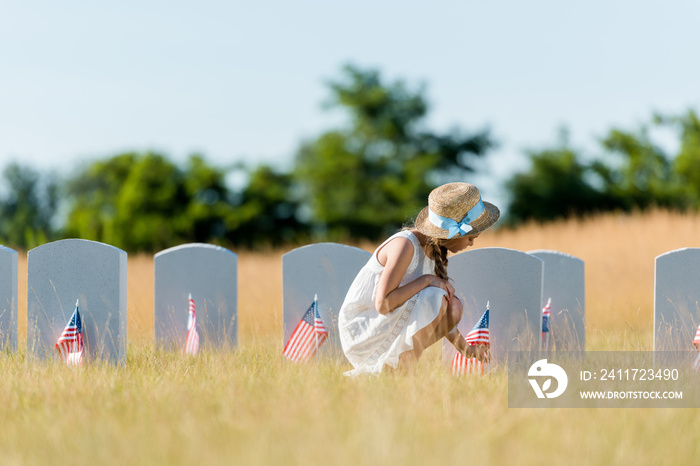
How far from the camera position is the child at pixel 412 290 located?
3.89m

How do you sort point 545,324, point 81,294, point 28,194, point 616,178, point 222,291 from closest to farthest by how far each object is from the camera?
point 81,294
point 545,324
point 222,291
point 616,178
point 28,194

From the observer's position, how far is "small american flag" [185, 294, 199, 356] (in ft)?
18.6

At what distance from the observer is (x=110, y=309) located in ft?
16.6

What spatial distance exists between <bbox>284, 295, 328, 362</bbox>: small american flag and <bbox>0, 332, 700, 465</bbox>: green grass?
1.21 metres

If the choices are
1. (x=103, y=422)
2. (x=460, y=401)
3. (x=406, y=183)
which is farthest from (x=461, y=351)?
(x=406, y=183)

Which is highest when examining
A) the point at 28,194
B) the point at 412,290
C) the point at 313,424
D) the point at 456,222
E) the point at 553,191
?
the point at 28,194

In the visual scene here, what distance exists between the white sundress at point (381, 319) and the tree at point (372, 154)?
20431 millimetres

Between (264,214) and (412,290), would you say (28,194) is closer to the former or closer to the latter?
(264,214)

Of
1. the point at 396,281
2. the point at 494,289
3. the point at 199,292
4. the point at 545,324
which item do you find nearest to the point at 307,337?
the point at 199,292

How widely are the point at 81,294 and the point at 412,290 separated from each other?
106 inches

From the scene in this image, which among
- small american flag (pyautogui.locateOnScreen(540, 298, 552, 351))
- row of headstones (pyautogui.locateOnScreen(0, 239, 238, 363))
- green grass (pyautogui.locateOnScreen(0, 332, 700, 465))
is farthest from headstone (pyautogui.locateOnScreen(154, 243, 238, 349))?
small american flag (pyautogui.locateOnScreen(540, 298, 552, 351))

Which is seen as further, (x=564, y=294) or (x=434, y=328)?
(x=564, y=294)

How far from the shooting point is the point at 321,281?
18.0ft

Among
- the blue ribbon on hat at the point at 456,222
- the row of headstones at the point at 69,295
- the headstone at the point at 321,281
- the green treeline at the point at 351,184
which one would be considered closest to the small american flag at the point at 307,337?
the headstone at the point at 321,281
